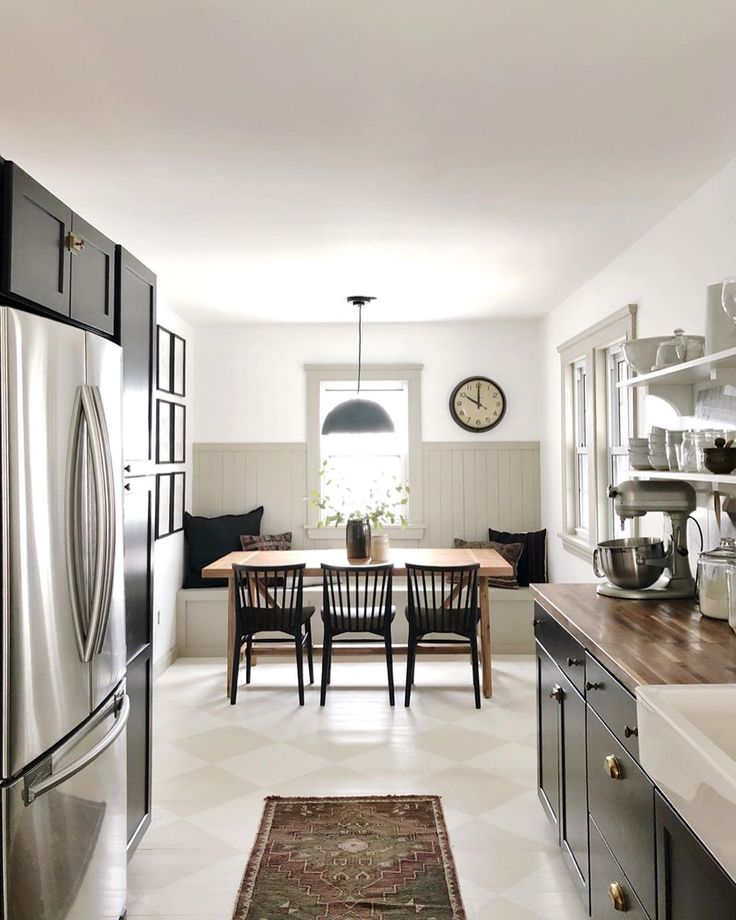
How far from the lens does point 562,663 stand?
2596mm

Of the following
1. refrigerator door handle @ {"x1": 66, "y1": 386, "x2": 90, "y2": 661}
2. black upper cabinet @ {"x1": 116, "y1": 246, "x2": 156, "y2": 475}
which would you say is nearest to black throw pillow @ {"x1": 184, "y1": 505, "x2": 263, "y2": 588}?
black upper cabinet @ {"x1": 116, "y1": 246, "x2": 156, "y2": 475}

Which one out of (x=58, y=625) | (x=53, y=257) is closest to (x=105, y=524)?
(x=58, y=625)

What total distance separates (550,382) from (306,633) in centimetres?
274

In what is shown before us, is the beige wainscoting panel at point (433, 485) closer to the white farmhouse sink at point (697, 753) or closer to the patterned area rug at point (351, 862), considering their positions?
the patterned area rug at point (351, 862)

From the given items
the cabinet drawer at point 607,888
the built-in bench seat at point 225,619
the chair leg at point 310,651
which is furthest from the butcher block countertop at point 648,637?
the built-in bench seat at point 225,619

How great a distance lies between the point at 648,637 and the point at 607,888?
70cm

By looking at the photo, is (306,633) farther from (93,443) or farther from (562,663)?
(93,443)

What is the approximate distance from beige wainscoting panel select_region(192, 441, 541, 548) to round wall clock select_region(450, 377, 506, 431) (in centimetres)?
19

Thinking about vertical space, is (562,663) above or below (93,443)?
below

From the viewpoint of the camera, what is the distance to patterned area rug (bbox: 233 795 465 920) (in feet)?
8.29

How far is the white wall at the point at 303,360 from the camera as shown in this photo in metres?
6.44

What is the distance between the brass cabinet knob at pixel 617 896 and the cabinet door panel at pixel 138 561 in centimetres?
168

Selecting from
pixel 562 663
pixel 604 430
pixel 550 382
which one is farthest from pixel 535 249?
pixel 562 663

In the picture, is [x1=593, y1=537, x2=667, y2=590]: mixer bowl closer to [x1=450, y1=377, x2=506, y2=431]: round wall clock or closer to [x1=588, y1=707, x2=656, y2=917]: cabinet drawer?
[x1=588, y1=707, x2=656, y2=917]: cabinet drawer
